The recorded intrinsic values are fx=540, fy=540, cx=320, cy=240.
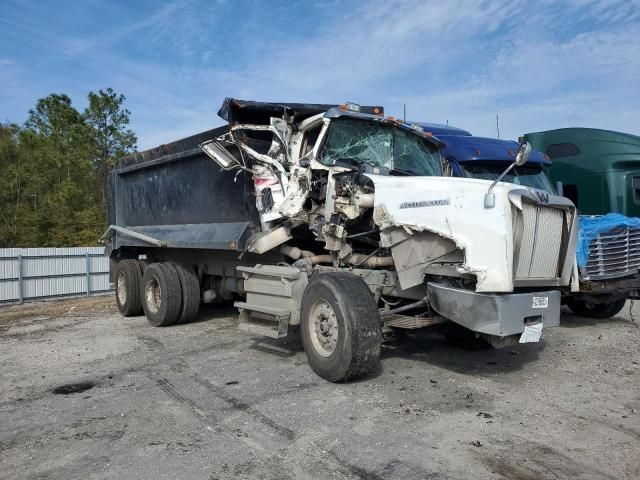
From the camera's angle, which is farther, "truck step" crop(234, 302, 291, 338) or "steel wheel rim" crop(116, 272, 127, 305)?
"steel wheel rim" crop(116, 272, 127, 305)

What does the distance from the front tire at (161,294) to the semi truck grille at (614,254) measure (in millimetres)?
6142

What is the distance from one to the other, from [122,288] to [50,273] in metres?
7.13

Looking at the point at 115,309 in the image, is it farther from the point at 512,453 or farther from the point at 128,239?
the point at 512,453

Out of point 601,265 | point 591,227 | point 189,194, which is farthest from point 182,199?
point 601,265

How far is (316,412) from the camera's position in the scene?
4695 mm

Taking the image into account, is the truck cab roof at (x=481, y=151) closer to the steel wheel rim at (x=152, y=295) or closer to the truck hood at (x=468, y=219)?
the truck hood at (x=468, y=219)

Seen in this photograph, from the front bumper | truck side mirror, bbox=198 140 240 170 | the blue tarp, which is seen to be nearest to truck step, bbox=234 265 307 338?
truck side mirror, bbox=198 140 240 170

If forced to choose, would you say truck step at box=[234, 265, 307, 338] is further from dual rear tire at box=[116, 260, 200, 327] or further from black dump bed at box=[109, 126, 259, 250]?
dual rear tire at box=[116, 260, 200, 327]

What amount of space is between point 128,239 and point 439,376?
706 centimetres

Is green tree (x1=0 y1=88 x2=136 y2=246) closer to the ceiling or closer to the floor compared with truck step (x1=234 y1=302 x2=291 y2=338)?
closer to the ceiling

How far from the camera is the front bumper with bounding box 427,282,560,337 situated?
4.64 meters

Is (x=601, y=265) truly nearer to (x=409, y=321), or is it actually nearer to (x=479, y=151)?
(x=479, y=151)

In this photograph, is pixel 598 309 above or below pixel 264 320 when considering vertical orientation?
below

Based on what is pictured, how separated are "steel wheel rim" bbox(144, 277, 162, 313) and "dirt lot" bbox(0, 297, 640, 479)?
5.43ft
